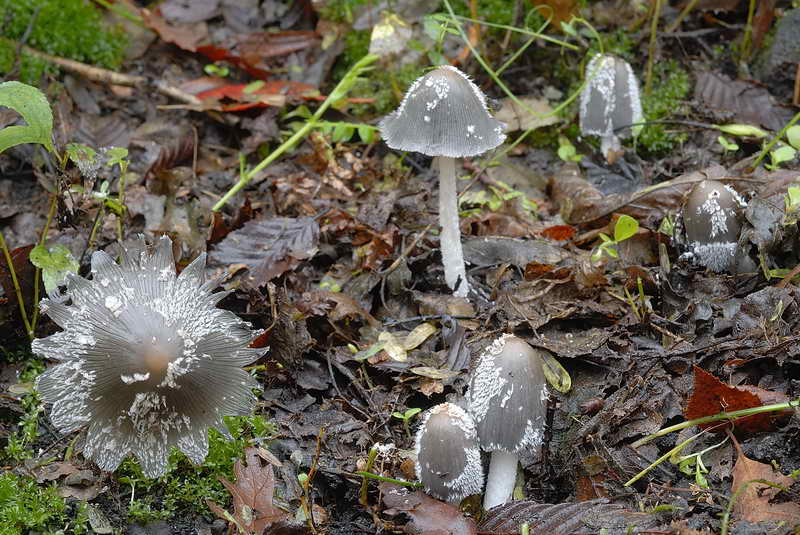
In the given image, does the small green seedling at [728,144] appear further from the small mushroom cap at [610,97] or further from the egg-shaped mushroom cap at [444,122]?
the egg-shaped mushroom cap at [444,122]

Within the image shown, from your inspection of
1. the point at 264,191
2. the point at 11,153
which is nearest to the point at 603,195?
the point at 264,191

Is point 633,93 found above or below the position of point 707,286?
above

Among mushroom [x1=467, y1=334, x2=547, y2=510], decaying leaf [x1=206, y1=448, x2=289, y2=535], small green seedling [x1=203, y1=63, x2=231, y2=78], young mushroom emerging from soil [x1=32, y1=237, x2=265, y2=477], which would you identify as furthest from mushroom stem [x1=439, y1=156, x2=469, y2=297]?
small green seedling [x1=203, y1=63, x2=231, y2=78]

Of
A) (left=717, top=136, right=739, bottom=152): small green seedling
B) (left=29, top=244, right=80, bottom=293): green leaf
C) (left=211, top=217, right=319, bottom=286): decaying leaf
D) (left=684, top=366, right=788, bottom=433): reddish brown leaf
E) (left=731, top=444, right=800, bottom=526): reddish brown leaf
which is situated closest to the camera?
(left=731, top=444, right=800, bottom=526): reddish brown leaf

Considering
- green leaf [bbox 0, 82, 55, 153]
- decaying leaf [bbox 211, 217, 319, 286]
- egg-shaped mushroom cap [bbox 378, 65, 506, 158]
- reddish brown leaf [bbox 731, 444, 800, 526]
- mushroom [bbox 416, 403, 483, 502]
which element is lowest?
reddish brown leaf [bbox 731, 444, 800, 526]

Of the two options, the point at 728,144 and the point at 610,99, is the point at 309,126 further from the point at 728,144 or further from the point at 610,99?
the point at 728,144

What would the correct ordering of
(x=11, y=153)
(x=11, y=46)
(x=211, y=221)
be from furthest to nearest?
(x=11, y=46) → (x=11, y=153) → (x=211, y=221)

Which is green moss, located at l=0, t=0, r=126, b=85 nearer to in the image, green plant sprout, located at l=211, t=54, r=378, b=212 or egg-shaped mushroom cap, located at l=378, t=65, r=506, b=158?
green plant sprout, located at l=211, t=54, r=378, b=212

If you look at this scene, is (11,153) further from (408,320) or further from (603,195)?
(603,195)

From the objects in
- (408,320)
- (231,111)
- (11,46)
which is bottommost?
(408,320)
